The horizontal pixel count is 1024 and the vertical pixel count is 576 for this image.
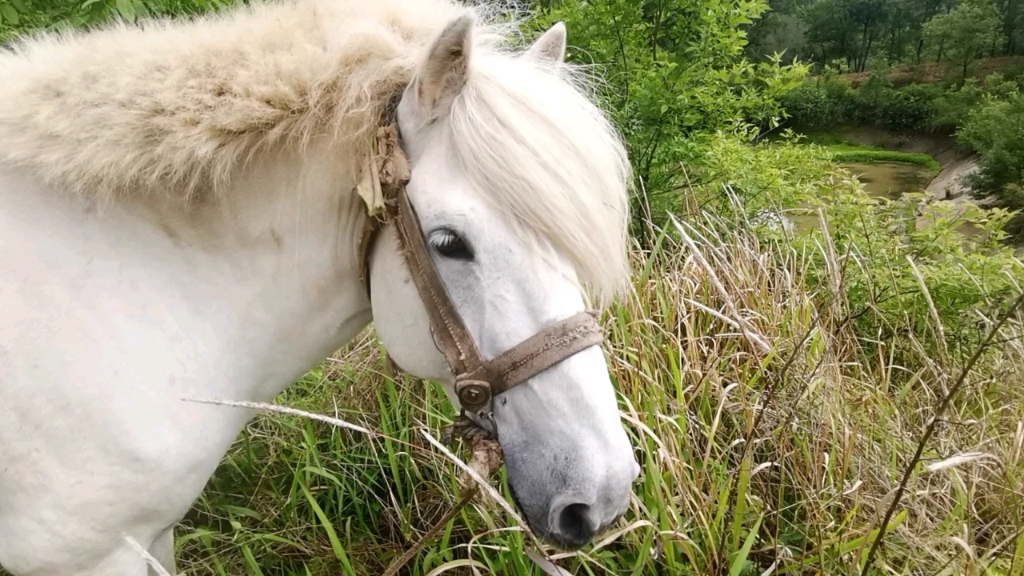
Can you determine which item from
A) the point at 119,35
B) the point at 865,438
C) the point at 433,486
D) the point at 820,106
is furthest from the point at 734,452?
the point at 820,106

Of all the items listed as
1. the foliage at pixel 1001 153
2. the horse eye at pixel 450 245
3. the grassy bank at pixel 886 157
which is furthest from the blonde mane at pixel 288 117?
the grassy bank at pixel 886 157

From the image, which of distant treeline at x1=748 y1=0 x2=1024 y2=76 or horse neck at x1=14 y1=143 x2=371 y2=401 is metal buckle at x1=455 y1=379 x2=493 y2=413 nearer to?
horse neck at x1=14 y1=143 x2=371 y2=401

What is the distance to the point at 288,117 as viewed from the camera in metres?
1.30

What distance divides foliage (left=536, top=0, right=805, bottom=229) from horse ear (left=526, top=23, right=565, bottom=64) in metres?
2.96

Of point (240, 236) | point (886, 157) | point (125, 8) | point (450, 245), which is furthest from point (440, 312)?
point (886, 157)

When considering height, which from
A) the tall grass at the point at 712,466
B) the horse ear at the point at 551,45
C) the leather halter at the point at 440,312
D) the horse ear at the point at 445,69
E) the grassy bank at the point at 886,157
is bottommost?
the grassy bank at the point at 886,157

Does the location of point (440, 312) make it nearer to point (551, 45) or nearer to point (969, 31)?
point (551, 45)

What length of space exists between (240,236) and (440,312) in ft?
1.85

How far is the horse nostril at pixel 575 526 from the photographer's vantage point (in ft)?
4.00

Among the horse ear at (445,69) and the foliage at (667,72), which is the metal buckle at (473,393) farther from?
the foliage at (667,72)

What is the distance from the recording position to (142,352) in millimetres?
1325

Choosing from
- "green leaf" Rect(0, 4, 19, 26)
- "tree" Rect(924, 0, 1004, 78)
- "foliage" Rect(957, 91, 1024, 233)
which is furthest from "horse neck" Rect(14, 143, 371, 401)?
"tree" Rect(924, 0, 1004, 78)

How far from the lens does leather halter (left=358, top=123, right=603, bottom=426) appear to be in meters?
1.21

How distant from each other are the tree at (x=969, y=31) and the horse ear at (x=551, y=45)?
153ft
